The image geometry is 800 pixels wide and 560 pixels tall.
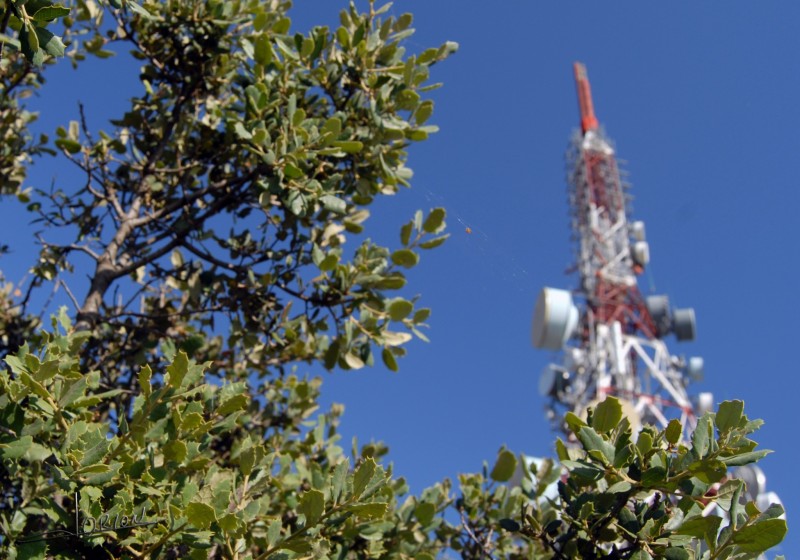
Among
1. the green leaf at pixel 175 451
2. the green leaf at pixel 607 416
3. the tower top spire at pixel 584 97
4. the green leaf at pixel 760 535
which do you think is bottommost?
the green leaf at pixel 760 535

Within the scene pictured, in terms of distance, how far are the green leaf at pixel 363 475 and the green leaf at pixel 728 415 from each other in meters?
1.01

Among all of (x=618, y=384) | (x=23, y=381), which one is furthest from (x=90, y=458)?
(x=618, y=384)

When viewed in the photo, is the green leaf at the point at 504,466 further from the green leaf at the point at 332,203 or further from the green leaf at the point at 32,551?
the green leaf at the point at 32,551

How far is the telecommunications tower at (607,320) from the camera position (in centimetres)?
2144

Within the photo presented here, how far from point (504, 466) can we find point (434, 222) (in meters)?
1.28

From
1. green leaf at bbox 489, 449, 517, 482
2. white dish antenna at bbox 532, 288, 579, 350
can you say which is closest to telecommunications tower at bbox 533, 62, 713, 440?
white dish antenna at bbox 532, 288, 579, 350

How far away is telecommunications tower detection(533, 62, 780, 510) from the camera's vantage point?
844 inches

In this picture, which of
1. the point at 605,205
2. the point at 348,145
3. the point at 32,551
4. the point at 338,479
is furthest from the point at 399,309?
the point at 605,205

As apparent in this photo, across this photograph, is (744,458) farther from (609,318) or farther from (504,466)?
(609,318)

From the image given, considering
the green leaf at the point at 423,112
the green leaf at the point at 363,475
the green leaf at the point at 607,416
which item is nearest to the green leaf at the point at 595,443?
the green leaf at the point at 607,416

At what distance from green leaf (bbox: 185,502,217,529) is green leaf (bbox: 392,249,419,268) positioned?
1.84 meters

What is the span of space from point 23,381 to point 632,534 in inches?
76.3

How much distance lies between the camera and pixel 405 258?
3678mm

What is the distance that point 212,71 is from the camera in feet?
14.2
